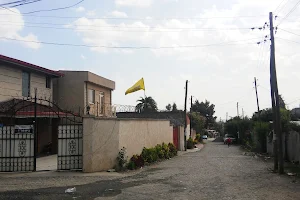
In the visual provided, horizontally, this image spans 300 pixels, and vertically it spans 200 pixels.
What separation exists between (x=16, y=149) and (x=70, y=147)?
220cm

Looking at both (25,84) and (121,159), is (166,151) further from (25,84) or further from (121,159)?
(25,84)

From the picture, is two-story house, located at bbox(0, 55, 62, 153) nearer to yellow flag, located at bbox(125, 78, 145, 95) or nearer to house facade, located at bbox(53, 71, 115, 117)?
house facade, located at bbox(53, 71, 115, 117)

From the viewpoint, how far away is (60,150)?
47.7 ft

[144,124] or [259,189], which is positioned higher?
[144,124]

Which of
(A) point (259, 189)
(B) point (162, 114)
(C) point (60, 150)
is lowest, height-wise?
(A) point (259, 189)

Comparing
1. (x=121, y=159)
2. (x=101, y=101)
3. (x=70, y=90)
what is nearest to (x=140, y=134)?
(x=121, y=159)

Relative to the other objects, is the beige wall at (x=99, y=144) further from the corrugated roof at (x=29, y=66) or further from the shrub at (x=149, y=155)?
the corrugated roof at (x=29, y=66)

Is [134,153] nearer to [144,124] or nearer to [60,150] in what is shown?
[144,124]

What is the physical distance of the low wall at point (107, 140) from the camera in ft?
48.1

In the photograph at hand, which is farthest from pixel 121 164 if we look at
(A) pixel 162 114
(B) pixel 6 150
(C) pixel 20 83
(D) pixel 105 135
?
(A) pixel 162 114

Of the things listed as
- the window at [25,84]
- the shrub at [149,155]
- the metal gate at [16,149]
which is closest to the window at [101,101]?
the shrub at [149,155]

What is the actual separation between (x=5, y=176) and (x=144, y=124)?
9.56m

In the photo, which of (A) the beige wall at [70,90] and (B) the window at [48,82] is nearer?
(B) the window at [48,82]

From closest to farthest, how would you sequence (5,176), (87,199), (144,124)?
(87,199), (5,176), (144,124)
